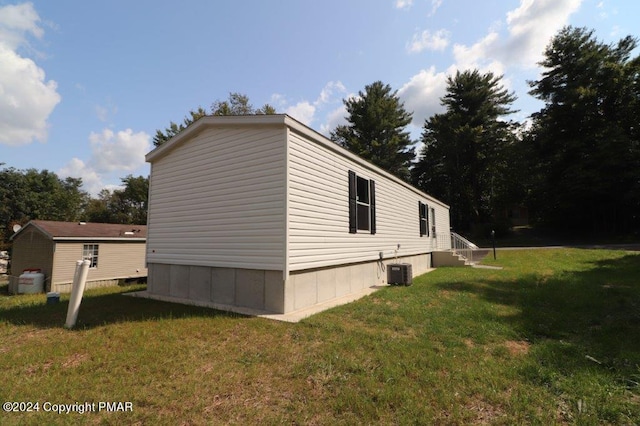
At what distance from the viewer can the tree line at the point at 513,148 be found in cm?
2475

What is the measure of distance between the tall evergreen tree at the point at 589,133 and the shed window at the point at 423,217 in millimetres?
18182

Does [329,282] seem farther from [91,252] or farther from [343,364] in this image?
[91,252]

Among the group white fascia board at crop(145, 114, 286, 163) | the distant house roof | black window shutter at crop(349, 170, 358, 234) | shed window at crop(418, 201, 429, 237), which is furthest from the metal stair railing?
the distant house roof

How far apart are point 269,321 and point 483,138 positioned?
32.5 meters

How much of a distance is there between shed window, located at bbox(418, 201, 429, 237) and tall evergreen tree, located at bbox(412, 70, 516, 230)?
18.6m

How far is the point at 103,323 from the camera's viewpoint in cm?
591

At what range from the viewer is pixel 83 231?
1448cm

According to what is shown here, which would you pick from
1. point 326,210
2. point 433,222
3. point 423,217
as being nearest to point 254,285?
point 326,210

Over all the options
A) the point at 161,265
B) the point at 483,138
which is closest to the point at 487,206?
the point at 483,138

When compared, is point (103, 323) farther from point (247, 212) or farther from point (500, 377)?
point (500, 377)

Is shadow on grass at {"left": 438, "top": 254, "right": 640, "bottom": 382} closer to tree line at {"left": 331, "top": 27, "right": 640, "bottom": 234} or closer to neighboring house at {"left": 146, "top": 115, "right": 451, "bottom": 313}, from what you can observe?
neighboring house at {"left": 146, "top": 115, "right": 451, "bottom": 313}

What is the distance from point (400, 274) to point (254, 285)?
4.99 m

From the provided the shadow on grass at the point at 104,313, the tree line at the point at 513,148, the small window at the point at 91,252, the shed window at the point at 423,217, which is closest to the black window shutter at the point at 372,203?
the shadow on grass at the point at 104,313

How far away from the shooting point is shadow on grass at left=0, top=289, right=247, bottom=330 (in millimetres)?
6104
